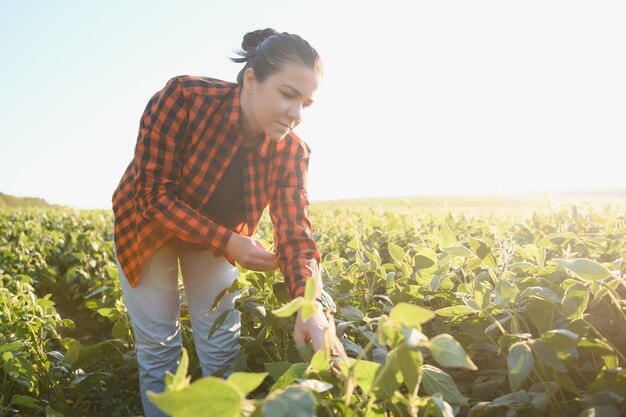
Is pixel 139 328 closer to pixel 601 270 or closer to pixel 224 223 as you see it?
pixel 224 223

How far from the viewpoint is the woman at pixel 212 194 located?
1.91 metres

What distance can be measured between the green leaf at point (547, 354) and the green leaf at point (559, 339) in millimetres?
21

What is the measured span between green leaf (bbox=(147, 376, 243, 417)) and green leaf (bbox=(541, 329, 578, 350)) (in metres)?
0.70

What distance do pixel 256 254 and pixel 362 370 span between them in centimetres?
100

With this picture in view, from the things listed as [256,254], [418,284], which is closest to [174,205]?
[256,254]

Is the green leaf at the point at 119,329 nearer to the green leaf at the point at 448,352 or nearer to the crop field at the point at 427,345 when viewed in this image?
the crop field at the point at 427,345

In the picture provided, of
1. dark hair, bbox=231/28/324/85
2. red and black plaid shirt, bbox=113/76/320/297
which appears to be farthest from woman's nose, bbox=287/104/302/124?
red and black plaid shirt, bbox=113/76/320/297

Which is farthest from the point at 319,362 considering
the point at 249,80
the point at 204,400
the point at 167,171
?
the point at 249,80

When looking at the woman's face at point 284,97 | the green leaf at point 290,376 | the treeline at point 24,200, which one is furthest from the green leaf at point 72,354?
the treeline at point 24,200

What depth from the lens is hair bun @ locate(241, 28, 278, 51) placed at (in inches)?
88.6

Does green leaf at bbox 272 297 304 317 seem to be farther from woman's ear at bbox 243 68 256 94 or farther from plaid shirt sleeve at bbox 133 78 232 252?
woman's ear at bbox 243 68 256 94

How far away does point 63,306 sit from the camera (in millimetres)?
4918

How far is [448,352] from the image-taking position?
2.25ft

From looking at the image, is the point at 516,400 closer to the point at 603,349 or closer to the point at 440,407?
the point at 603,349
